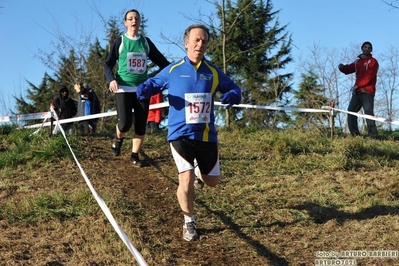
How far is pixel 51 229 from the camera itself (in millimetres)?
4492

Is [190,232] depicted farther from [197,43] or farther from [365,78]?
[365,78]

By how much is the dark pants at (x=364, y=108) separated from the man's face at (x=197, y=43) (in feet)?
21.0

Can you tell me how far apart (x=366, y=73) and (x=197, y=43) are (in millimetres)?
6424

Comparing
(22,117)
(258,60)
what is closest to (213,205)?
(22,117)

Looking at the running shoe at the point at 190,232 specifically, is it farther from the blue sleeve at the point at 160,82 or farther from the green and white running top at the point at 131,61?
the green and white running top at the point at 131,61

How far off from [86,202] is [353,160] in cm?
423

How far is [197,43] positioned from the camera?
170 inches

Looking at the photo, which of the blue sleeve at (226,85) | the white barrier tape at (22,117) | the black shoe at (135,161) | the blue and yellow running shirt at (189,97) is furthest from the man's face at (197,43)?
the white barrier tape at (22,117)

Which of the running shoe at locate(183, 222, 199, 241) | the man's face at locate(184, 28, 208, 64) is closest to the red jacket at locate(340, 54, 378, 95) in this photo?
the man's face at locate(184, 28, 208, 64)

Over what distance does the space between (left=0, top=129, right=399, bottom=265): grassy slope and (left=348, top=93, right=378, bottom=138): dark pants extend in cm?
203

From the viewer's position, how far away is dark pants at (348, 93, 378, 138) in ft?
31.6

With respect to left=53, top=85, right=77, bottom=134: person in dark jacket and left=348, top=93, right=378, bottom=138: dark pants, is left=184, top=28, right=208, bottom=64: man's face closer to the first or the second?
left=53, top=85, right=77, bottom=134: person in dark jacket

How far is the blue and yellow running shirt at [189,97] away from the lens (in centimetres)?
424

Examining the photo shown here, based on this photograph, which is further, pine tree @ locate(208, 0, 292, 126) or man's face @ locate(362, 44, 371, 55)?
pine tree @ locate(208, 0, 292, 126)
